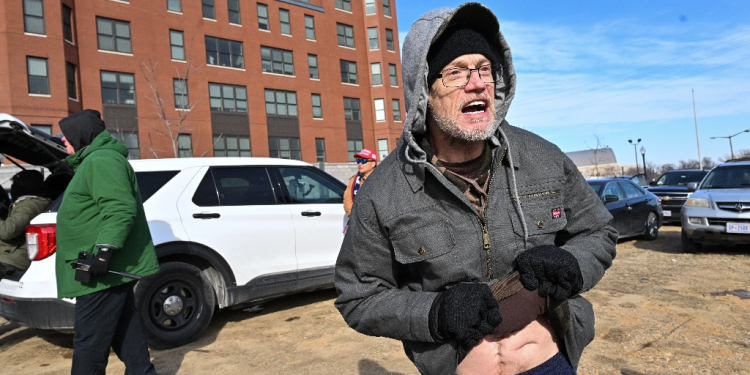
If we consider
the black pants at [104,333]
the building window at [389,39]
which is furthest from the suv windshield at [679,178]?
the building window at [389,39]

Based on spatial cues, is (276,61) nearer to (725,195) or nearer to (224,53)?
(224,53)

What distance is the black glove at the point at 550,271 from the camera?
160cm

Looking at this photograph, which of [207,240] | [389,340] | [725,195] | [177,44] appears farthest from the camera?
[177,44]

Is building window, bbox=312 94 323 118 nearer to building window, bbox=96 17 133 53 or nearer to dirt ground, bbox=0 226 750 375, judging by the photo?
building window, bbox=96 17 133 53

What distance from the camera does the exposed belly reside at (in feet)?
5.83

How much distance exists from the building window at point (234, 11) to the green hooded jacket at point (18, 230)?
29130 millimetres

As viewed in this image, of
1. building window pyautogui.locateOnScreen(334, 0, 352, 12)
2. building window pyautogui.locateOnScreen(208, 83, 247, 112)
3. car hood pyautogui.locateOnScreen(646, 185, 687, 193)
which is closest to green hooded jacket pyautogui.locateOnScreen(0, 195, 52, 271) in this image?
car hood pyautogui.locateOnScreen(646, 185, 687, 193)

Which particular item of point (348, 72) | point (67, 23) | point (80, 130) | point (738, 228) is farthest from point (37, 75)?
point (738, 228)

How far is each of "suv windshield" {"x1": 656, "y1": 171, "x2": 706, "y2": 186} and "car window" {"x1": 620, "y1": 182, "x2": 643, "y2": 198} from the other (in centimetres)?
444

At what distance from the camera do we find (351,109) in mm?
37844

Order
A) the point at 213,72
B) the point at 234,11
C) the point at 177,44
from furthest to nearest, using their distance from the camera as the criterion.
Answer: the point at 234,11 → the point at 213,72 → the point at 177,44

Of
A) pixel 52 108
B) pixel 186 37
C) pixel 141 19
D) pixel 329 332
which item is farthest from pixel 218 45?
pixel 329 332

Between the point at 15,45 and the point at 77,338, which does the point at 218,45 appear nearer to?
the point at 15,45

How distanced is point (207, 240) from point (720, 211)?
27.8 ft
